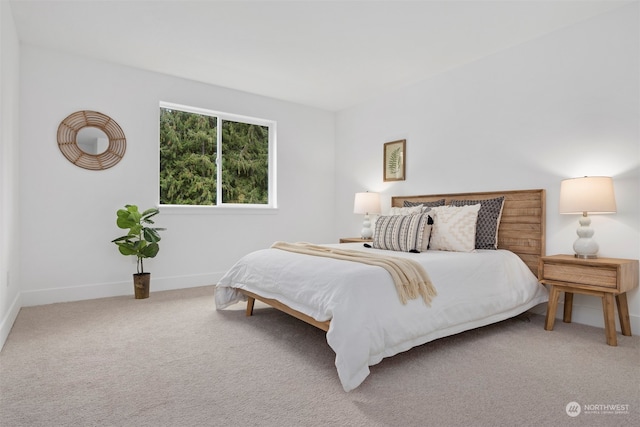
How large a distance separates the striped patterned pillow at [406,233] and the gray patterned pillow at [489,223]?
1.51ft

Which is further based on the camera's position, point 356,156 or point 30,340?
point 356,156

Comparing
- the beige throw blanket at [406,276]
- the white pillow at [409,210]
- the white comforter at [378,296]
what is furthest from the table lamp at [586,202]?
the beige throw blanket at [406,276]

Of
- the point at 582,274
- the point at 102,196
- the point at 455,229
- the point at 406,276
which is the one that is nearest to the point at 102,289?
the point at 102,196

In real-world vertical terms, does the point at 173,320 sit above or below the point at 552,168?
below

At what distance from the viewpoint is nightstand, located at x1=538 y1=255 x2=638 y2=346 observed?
2.58 m

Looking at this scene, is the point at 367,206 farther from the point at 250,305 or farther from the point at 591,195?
the point at 591,195

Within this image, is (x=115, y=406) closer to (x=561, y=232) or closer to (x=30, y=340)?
(x=30, y=340)

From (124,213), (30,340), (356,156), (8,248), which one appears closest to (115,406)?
(30,340)

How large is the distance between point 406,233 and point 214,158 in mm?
2732

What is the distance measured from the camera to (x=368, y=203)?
15.7 feet

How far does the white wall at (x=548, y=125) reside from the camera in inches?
114

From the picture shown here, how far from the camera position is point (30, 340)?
8.62ft

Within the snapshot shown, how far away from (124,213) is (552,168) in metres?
3.99

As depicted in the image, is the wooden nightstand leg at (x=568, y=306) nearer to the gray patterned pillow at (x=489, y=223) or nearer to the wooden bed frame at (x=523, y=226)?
the wooden bed frame at (x=523, y=226)
